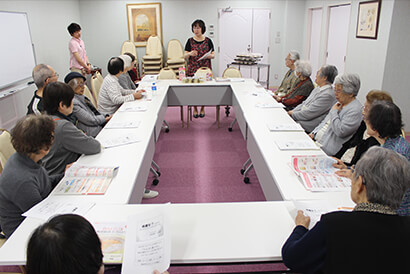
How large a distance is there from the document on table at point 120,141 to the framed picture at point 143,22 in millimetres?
5815

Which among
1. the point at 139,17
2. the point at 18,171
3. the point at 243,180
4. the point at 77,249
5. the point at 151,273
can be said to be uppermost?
Answer: the point at 139,17

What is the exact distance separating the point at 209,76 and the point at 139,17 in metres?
3.59

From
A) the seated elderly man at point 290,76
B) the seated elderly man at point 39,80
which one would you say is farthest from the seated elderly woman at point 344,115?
the seated elderly man at point 39,80

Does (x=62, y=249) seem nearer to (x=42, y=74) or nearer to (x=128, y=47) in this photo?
(x=42, y=74)

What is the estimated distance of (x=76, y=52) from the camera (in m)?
5.82

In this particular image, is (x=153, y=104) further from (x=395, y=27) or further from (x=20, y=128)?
(x=395, y=27)

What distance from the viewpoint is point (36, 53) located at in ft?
18.3

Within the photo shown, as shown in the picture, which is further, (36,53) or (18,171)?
(36,53)

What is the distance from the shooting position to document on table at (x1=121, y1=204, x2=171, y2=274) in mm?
1307

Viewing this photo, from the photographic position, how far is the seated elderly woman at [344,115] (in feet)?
8.61

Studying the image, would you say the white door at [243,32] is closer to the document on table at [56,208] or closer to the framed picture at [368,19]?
the framed picture at [368,19]

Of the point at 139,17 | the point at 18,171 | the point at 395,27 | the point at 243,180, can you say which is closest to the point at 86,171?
the point at 18,171

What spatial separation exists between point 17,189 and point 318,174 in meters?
1.73

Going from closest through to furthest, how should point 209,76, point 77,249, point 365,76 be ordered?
point 77,249 → point 365,76 → point 209,76
